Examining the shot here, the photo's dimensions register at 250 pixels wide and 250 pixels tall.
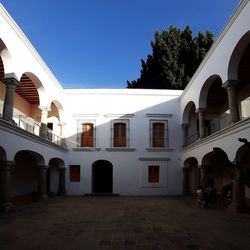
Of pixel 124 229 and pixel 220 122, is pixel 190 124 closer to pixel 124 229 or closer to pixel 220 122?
pixel 220 122

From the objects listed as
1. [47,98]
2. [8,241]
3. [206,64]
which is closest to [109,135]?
[47,98]

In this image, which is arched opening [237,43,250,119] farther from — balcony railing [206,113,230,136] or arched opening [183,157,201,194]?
arched opening [183,157,201,194]

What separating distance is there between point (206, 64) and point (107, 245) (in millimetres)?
11108

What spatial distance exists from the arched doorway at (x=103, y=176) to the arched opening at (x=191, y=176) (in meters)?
5.54

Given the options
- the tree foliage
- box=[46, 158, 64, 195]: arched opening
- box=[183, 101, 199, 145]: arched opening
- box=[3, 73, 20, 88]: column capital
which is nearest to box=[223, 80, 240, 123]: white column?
box=[183, 101, 199, 145]: arched opening

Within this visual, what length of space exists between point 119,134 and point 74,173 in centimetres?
422

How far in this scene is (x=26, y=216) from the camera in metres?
11.6

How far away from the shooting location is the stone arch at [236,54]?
448 inches

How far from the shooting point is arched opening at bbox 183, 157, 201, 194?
21359 millimetres

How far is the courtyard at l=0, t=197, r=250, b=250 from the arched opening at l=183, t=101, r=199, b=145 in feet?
29.9

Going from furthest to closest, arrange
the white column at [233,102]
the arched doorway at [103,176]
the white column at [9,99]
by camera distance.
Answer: the arched doorway at [103,176]
the white column at [9,99]
the white column at [233,102]

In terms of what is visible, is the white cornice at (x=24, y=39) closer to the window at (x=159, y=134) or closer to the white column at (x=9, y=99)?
the white column at (x=9, y=99)

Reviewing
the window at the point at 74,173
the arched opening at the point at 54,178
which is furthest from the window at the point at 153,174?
the arched opening at the point at 54,178

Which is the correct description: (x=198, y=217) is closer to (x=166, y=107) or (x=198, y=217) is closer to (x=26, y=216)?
(x=26, y=216)
